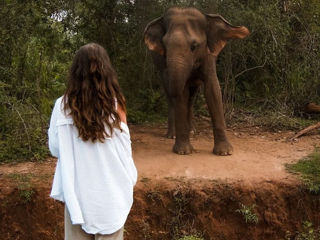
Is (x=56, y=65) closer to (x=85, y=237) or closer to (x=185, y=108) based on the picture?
(x=185, y=108)

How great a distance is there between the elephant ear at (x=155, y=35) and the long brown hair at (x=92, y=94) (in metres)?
4.13

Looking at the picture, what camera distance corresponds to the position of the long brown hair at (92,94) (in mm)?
2797

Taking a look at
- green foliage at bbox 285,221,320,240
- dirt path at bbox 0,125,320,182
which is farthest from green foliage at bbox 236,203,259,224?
green foliage at bbox 285,221,320,240

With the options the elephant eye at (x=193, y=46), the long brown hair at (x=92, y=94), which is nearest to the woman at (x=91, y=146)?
the long brown hair at (x=92, y=94)

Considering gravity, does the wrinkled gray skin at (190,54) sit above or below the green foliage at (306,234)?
above

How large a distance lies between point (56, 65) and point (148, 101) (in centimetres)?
196

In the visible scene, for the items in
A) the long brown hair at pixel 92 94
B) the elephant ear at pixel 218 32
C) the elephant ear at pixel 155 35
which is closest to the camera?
the long brown hair at pixel 92 94

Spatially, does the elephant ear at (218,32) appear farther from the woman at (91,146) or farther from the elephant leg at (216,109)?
the woman at (91,146)

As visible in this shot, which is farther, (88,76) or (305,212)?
(305,212)

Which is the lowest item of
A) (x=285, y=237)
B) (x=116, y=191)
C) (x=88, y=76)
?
(x=285, y=237)

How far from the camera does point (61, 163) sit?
2.82 metres

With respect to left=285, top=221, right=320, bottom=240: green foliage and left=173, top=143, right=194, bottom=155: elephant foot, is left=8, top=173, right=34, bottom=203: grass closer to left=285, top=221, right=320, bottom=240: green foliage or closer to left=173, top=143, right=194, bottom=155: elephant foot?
left=173, top=143, right=194, bottom=155: elephant foot

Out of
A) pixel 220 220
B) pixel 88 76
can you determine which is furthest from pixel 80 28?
pixel 88 76

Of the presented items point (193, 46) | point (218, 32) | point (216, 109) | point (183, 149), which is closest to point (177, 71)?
point (193, 46)
